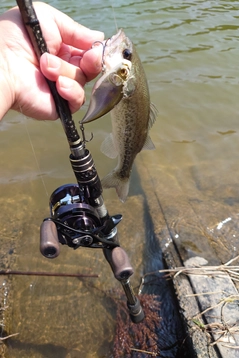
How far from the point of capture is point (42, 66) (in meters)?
1.61

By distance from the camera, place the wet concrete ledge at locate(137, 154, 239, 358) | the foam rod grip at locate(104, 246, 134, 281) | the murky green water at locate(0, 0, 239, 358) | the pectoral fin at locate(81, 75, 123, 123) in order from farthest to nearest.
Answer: the murky green water at locate(0, 0, 239, 358)
the wet concrete ledge at locate(137, 154, 239, 358)
the foam rod grip at locate(104, 246, 134, 281)
the pectoral fin at locate(81, 75, 123, 123)

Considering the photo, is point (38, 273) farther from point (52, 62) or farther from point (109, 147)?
point (52, 62)

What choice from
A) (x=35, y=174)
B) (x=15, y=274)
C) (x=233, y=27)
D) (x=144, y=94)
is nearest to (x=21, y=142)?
(x=35, y=174)

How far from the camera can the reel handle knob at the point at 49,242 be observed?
5.29 ft

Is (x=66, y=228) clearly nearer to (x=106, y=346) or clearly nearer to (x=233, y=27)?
(x=106, y=346)

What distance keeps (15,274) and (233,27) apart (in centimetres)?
782

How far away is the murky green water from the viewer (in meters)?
2.98

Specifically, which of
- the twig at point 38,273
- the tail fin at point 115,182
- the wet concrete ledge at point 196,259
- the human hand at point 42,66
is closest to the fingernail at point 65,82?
the human hand at point 42,66

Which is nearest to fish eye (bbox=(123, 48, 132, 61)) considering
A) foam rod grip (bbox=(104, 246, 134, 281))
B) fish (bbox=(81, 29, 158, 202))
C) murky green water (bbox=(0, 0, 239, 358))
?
fish (bbox=(81, 29, 158, 202))

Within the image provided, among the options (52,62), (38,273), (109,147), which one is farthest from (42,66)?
(38,273)

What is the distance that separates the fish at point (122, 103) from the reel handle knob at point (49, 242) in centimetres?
55

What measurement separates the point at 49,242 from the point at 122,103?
2.63 feet

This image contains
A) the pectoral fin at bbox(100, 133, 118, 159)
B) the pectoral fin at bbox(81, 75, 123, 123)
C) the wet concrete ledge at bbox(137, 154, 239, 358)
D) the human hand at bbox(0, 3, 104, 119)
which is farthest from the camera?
the wet concrete ledge at bbox(137, 154, 239, 358)

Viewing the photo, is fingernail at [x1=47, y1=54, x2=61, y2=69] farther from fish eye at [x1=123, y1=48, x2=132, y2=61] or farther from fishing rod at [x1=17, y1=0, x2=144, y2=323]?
fish eye at [x1=123, y1=48, x2=132, y2=61]
